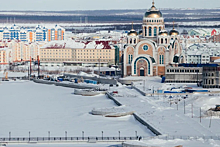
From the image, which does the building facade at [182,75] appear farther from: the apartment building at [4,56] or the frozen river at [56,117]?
the apartment building at [4,56]

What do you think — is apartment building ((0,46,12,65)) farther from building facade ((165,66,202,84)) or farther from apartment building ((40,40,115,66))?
building facade ((165,66,202,84))

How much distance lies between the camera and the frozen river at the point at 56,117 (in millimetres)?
28156

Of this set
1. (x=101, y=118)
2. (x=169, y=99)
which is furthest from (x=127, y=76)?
(x=101, y=118)

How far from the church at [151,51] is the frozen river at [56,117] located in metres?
6.01

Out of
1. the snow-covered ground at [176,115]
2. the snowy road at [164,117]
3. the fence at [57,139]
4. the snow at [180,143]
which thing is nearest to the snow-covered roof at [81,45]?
the snow-covered ground at [176,115]

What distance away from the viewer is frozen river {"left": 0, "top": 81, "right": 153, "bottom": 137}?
28.2 meters

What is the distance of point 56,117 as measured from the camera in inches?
1262

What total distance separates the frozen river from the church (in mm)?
6012

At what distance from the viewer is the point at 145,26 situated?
168 ft

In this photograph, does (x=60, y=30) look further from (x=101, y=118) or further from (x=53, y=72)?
(x=101, y=118)

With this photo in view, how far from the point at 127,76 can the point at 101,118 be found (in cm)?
1779

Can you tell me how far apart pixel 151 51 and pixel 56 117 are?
18.6 meters

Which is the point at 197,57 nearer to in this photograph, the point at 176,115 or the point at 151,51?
the point at 151,51

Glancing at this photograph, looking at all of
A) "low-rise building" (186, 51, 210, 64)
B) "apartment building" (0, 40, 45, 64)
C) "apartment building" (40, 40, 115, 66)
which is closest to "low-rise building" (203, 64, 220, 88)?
"low-rise building" (186, 51, 210, 64)
